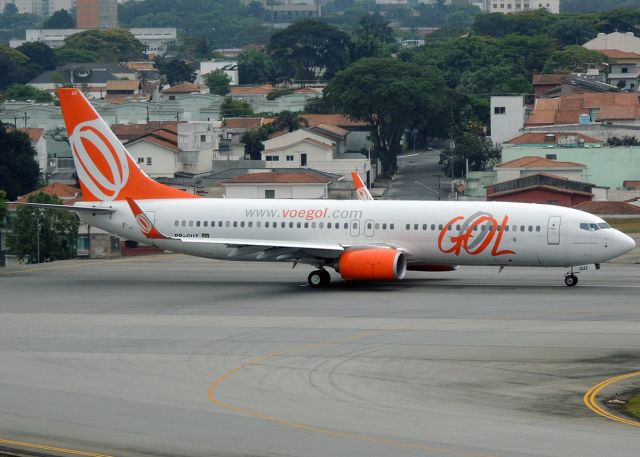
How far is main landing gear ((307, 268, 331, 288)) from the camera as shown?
181ft

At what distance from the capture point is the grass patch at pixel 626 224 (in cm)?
7894

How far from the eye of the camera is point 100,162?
59.2 metres

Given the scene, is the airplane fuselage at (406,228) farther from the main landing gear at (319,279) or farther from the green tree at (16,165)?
the green tree at (16,165)

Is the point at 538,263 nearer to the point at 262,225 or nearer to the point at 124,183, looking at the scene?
the point at 262,225

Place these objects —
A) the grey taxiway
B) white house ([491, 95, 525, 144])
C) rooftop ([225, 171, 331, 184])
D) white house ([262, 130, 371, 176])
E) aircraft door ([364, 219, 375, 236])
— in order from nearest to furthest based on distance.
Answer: the grey taxiway → aircraft door ([364, 219, 375, 236]) → rooftop ([225, 171, 331, 184]) → white house ([262, 130, 371, 176]) → white house ([491, 95, 525, 144])

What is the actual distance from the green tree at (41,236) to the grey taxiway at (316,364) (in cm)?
2764

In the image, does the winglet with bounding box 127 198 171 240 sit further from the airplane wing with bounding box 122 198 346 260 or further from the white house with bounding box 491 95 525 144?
the white house with bounding box 491 95 525 144

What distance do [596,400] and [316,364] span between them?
8.51 meters

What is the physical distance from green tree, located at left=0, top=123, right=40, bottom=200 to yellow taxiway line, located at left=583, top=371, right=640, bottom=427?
9164 cm

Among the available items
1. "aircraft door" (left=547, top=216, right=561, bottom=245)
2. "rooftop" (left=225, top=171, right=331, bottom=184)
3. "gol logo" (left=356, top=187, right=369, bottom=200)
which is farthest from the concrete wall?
"aircraft door" (left=547, top=216, right=561, bottom=245)

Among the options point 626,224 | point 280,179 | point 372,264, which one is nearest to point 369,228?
point 372,264

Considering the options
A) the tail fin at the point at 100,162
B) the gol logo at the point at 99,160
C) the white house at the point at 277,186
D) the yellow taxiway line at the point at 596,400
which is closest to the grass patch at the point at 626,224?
the white house at the point at 277,186

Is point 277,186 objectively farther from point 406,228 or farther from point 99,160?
point 406,228

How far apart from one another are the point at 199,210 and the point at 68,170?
8544 centimetres
